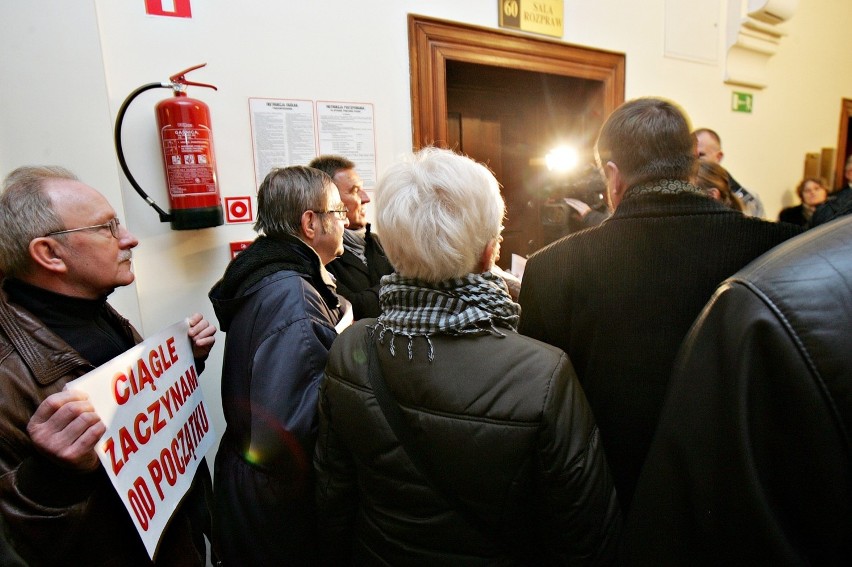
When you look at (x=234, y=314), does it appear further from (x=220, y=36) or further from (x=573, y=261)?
(x=220, y=36)

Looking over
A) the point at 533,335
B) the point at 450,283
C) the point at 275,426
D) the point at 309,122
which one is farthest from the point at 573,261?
the point at 309,122

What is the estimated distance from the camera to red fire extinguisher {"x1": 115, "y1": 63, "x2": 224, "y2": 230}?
5.79ft

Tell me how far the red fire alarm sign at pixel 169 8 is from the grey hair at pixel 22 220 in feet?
3.80

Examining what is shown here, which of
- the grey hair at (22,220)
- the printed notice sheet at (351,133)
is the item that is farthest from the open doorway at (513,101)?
the grey hair at (22,220)

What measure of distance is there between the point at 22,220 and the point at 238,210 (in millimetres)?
1130

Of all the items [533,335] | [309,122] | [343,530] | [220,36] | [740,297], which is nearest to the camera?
[740,297]

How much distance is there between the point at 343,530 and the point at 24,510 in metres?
0.64

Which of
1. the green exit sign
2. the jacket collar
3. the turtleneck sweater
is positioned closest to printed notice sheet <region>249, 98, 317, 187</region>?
the turtleneck sweater

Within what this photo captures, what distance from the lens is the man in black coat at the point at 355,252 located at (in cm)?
196

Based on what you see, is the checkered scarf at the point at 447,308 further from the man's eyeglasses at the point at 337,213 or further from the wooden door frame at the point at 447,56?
the wooden door frame at the point at 447,56

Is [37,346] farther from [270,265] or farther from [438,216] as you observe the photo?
[438,216]

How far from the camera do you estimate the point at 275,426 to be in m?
1.18

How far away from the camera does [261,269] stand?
131 cm

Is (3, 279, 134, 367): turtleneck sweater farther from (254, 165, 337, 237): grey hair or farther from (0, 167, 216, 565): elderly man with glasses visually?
(254, 165, 337, 237): grey hair
